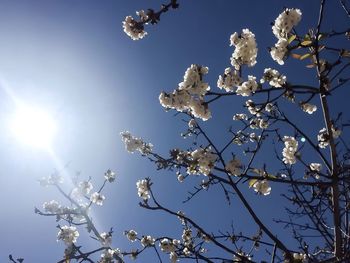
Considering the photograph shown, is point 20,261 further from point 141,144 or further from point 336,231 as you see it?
point 336,231

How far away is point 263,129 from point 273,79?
0.93m

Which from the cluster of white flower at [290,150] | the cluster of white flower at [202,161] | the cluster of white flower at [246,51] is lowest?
the cluster of white flower at [202,161]

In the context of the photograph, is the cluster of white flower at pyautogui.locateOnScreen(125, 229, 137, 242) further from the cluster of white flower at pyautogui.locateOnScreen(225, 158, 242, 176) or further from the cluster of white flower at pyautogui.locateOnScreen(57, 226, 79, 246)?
the cluster of white flower at pyautogui.locateOnScreen(225, 158, 242, 176)

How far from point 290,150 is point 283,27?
251 cm

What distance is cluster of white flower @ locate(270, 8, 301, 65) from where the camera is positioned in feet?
12.2

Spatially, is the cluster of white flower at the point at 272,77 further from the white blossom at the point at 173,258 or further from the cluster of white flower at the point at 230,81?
the white blossom at the point at 173,258

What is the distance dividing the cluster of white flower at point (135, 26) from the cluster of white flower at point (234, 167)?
1.90 metres

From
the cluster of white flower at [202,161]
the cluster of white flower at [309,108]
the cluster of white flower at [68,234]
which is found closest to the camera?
the cluster of white flower at [202,161]

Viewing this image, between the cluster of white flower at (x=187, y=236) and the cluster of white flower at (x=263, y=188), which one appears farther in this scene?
the cluster of white flower at (x=187, y=236)

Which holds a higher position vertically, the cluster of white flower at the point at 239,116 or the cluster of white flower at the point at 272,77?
the cluster of white flower at the point at 239,116

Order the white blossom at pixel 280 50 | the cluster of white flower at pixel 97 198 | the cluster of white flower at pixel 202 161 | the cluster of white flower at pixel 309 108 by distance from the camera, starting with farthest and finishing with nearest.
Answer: the cluster of white flower at pixel 97 198
the cluster of white flower at pixel 309 108
the cluster of white flower at pixel 202 161
the white blossom at pixel 280 50

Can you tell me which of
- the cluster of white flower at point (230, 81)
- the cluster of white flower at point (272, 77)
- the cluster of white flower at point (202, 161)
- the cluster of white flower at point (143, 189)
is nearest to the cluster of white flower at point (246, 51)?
the cluster of white flower at point (230, 81)

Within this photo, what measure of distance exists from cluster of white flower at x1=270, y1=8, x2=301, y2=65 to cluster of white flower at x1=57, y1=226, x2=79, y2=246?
460 centimetres

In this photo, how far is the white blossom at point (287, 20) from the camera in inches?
148
